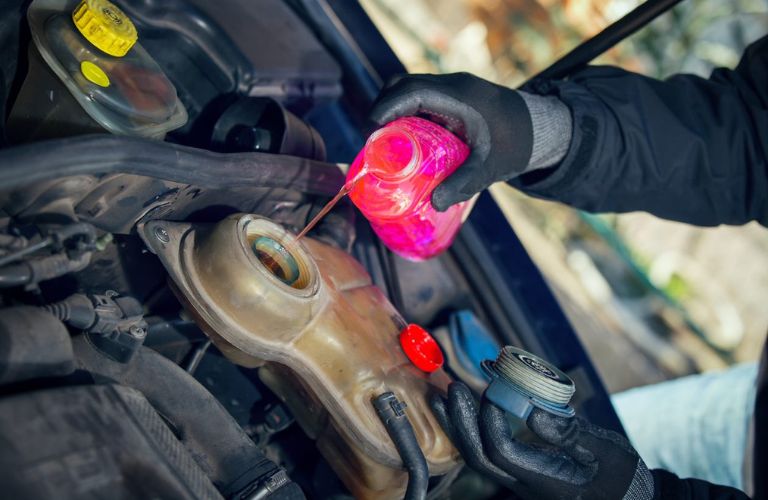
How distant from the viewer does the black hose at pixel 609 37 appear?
1.24 meters

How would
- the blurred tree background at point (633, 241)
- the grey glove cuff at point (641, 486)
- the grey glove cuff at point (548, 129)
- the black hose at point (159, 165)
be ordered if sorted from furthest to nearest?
1. the blurred tree background at point (633, 241)
2. the grey glove cuff at point (548, 129)
3. the grey glove cuff at point (641, 486)
4. the black hose at point (159, 165)

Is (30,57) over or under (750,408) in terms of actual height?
over

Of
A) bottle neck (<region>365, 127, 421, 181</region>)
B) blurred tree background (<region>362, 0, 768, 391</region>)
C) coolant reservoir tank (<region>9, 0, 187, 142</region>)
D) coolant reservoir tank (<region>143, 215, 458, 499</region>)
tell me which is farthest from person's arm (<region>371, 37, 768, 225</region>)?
blurred tree background (<region>362, 0, 768, 391</region>)

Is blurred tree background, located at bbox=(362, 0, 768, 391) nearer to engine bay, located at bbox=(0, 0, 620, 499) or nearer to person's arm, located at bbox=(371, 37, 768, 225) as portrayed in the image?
person's arm, located at bbox=(371, 37, 768, 225)

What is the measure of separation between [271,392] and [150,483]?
462 mm

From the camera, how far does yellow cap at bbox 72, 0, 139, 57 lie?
0.90 m

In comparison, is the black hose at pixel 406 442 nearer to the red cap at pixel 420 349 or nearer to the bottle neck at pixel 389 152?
the red cap at pixel 420 349

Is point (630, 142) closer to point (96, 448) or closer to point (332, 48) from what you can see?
point (332, 48)

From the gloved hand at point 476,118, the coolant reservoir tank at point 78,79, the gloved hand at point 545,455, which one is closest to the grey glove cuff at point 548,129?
the gloved hand at point 476,118

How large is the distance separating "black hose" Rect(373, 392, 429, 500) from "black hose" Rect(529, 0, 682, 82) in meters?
0.81

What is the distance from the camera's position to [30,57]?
938mm

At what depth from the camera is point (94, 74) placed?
3.02 ft

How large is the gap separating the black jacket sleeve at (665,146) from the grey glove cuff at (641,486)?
0.58m

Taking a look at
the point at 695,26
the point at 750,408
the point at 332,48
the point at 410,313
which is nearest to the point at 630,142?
the point at 410,313
